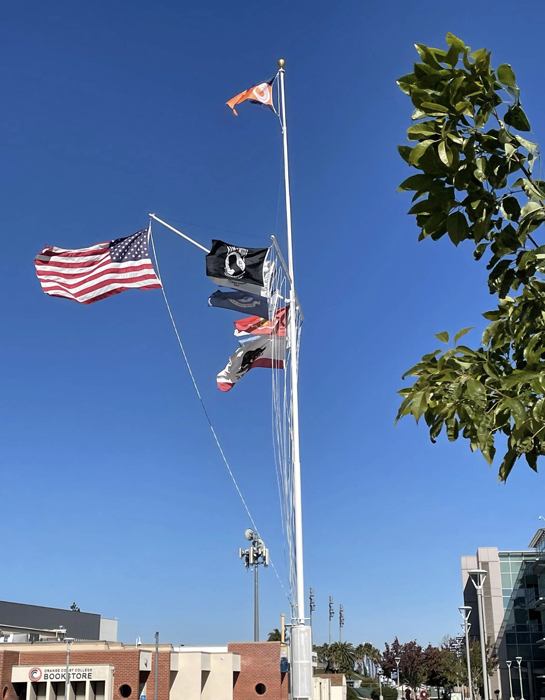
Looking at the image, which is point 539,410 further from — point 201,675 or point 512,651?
point 512,651

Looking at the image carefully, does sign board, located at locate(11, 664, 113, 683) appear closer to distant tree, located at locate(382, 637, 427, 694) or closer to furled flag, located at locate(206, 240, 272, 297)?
furled flag, located at locate(206, 240, 272, 297)

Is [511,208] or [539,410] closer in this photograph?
[539,410]

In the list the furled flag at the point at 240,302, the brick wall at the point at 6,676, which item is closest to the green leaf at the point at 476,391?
the furled flag at the point at 240,302

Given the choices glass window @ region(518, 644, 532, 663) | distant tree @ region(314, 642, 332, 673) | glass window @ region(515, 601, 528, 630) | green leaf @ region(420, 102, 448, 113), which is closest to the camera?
green leaf @ region(420, 102, 448, 113)

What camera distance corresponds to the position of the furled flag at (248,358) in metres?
18.8

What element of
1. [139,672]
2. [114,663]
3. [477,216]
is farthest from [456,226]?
[114,663]

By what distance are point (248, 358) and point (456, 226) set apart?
49.7ft

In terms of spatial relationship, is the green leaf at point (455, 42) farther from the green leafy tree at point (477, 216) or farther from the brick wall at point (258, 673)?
the brick wall at point (258, 673)

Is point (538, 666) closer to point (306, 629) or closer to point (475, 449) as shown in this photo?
point (306, 629)

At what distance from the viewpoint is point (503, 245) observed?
4.14 metres

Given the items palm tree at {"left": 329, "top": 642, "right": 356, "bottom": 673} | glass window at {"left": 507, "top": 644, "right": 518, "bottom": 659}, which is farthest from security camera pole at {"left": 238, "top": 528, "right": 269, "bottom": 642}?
palm tree at {"left": 329, "top": 642, "right": 356, "bottom": 673}

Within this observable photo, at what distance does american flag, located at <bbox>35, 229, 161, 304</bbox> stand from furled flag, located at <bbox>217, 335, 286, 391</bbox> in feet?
8.91

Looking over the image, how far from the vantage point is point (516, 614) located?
9475 cm

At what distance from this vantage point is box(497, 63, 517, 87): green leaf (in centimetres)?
376
